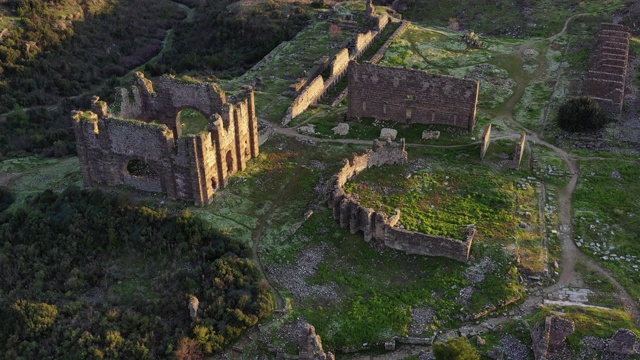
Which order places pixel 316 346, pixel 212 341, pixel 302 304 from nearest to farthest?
pixel 316 346 < pixel 212 341 < pixel 302 304

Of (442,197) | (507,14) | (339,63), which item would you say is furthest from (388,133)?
(507,14)

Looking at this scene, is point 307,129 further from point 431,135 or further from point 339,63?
point 339,63

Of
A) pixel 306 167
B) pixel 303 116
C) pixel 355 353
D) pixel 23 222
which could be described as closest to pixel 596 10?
pixel 303 116

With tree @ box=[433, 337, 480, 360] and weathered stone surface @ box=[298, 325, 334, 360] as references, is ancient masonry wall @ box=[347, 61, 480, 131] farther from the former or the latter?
weathered stone surface @ box=[298, 325, 334, 360]

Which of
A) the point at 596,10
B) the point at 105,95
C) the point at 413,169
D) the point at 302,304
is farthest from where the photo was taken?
the point at 596,10

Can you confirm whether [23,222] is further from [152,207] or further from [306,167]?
[306,167]

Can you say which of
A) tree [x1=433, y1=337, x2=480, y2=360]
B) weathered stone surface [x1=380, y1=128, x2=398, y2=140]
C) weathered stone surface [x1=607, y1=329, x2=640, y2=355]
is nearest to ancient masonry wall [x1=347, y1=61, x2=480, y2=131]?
weathered stone surface [x1=380, y1=128, x2=398, y2=140]
